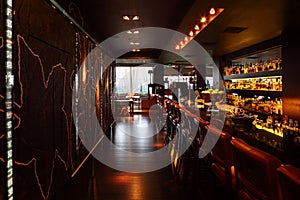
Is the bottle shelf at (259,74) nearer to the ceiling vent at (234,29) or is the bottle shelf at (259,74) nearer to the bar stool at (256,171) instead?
the ceiling vent at (234,29)

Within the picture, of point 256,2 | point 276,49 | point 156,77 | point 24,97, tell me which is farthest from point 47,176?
point 156,77

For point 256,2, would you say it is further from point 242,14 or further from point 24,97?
point 24,97

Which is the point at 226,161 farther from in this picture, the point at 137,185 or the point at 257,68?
the point at 257,68

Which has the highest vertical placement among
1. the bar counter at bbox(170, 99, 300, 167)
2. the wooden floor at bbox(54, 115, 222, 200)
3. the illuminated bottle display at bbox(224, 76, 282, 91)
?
the illuminated bottle display at bbox(224, 76, 282, 91)

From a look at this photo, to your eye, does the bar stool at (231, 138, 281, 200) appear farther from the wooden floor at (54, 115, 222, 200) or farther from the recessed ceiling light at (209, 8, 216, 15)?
→ the recessed ceiling light at (209, 8, 216, 15)

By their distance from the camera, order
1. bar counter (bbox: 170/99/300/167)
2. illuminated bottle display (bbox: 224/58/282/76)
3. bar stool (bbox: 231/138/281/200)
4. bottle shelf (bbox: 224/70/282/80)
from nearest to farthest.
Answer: bar stool (bbox: 231/138/281/200), bar counter (bbox: 170/99/300/167), bottle shelf (bbox: 224/70/282/80), illuminated bottle display (bbox: 224/58/282/76)

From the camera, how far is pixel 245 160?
1511mm

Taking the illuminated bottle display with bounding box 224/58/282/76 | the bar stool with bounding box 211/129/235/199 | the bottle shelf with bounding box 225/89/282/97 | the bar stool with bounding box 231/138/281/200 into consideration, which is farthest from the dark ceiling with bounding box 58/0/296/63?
the bar stool with bounding box 231/138/281/200

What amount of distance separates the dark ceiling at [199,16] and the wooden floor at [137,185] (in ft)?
7.03

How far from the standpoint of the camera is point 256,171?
1394mm

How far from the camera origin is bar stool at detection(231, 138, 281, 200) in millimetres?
1229

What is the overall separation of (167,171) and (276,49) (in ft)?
12.1

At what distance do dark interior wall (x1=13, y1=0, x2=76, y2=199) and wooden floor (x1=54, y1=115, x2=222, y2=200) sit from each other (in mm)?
305

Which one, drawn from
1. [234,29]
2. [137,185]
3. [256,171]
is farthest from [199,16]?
[256,171]
